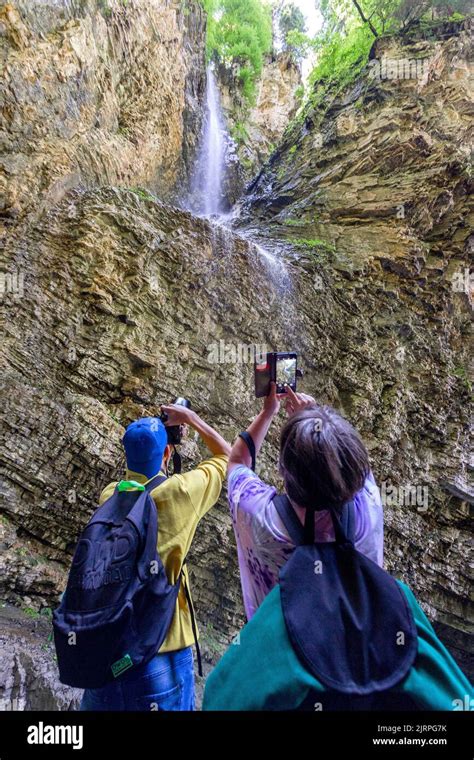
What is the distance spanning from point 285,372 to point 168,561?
1.34 metres

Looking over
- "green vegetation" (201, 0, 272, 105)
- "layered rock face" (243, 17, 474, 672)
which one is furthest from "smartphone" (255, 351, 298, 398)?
"green vegetation" (201, 0, 272, 105)

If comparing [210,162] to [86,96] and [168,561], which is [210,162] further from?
[168,561]

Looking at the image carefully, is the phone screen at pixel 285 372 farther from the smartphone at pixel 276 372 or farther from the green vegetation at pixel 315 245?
the green vegetation at pixel 315 245

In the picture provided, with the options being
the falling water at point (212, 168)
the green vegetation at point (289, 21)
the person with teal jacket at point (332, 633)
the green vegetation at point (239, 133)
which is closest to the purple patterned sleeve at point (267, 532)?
the person with teal jacket at point (332, 633)

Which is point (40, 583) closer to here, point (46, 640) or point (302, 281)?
point (46, 640)

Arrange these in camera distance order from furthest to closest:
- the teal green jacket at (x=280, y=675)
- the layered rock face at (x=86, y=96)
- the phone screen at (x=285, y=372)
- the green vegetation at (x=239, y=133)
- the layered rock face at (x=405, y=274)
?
the green vegetation at (x=239, y=133) < the layered rock face at (x=405, y=274) < the layered rock face at (x=86, y=96) < the phone screen at (x=285, y=372) < the teal green jacket at (x=280, y=675)

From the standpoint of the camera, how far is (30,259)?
15.9 ft

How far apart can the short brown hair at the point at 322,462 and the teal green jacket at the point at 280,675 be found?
0.35m

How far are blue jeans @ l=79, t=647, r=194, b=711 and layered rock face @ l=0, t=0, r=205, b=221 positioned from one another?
521cm

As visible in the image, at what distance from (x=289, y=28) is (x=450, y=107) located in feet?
51.6

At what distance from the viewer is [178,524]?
196cm

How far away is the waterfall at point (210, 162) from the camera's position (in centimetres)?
1325

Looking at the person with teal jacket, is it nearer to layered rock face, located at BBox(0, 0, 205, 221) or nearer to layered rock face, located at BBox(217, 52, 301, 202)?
layered rock face, located at BBox(0, 0, 205, 221)

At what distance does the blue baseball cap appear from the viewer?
2066 millimetres
